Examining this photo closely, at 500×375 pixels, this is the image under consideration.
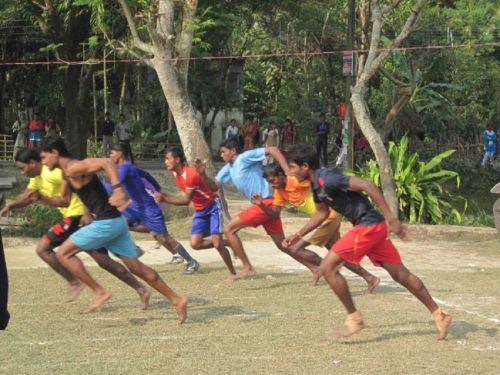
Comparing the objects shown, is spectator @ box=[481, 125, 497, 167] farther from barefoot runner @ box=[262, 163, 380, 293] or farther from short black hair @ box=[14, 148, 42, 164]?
short black hair @ box=[14, 148, 42, 164]

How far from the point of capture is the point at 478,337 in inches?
304

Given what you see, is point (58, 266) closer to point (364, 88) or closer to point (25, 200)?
point (25, 200)

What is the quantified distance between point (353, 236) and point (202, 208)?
12.7 feet

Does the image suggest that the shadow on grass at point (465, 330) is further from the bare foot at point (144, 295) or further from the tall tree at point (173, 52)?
the tall tree at point (173, 52)

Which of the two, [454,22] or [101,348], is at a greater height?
[454,22]

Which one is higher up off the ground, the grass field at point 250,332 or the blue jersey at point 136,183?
the blue jersey at point 136,183

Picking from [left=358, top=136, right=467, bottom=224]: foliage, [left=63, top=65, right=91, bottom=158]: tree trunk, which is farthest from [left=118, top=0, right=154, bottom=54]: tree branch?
[left=63, top=65, right=91, bottom=158]: tree trunk

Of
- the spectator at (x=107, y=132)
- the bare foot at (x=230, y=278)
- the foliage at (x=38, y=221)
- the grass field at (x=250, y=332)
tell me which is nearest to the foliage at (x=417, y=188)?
the foliage at (x=38, y=221)

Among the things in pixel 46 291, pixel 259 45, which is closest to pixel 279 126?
pixel 259 45

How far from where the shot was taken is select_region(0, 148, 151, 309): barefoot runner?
28.7 feet

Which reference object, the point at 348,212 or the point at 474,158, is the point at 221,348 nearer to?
the point at 348,212

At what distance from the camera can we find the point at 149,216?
11.4 metres

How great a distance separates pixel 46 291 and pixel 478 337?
4784mm

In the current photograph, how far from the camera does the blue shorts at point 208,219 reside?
439 inches
